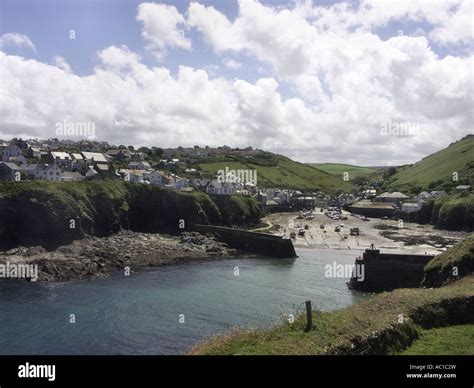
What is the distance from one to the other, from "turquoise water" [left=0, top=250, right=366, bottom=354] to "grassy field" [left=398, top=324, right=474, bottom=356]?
16.5 meters

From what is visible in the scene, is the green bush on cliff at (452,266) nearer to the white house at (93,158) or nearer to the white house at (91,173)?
the white house at (91,173)

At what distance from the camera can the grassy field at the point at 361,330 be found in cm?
1825

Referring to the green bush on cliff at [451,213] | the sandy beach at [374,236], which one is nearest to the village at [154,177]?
the green bush on cliff at [451,213]

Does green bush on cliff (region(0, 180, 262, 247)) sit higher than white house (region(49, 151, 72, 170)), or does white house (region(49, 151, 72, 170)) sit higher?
white house (region(49, 151, 72, 170))

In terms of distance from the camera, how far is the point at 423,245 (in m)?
82.6

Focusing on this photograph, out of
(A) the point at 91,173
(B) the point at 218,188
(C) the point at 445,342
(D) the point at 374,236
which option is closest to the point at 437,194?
(D) the point at 374,236

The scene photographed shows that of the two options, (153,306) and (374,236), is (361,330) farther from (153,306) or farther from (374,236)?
(374,236)

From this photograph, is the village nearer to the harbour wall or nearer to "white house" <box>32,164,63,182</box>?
"white house" <box>32,164,63,182</box>

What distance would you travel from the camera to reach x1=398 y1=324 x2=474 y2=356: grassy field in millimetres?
19266

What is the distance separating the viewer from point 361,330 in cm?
1995

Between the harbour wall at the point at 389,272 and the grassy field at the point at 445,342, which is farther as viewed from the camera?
the harbour wall at the point at 389,272

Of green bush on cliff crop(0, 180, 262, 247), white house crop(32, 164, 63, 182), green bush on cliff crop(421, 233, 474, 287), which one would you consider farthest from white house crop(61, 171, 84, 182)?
green bush on cliff crop(421, 233, 474, 287)

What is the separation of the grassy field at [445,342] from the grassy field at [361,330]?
44cm
